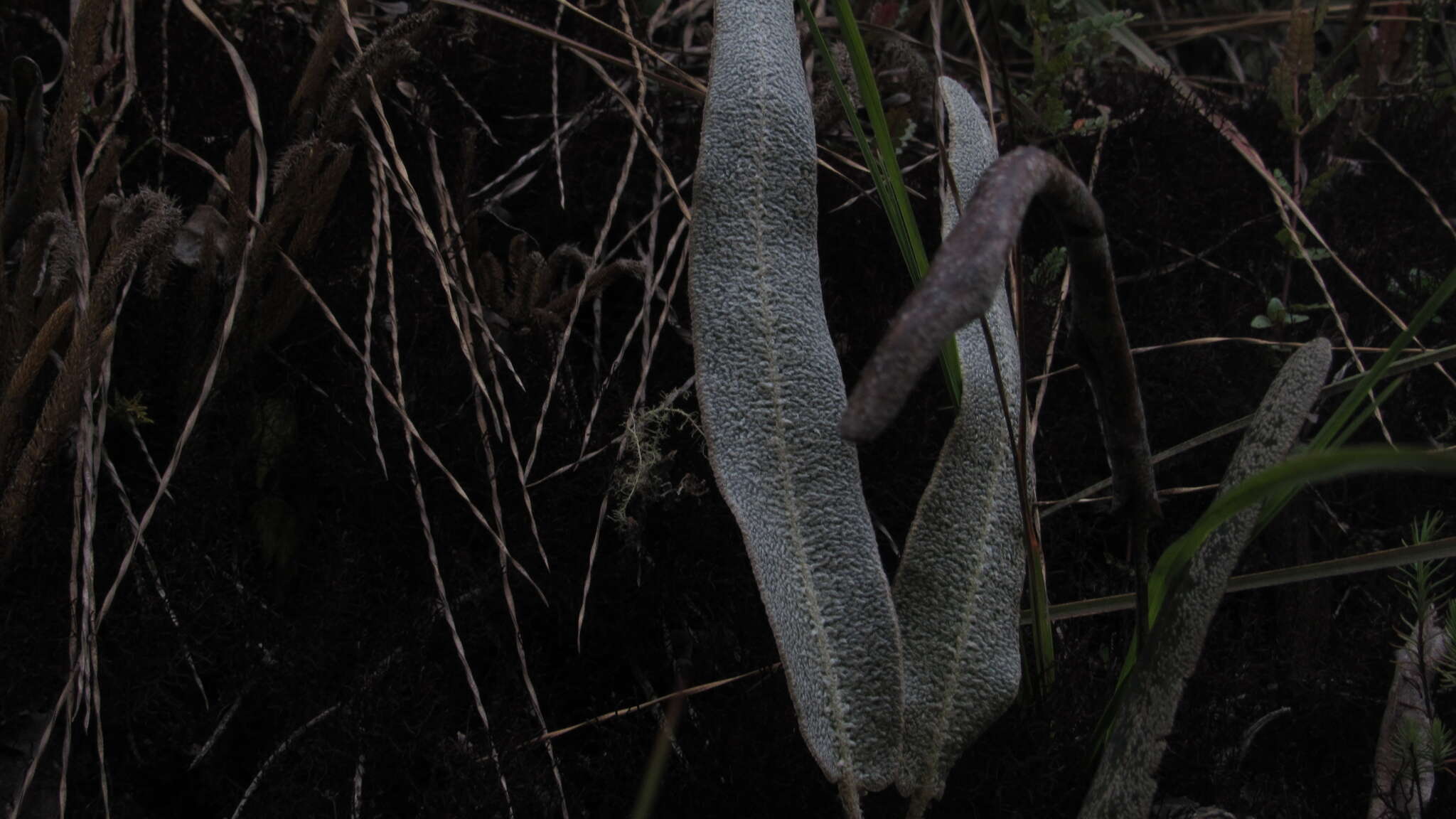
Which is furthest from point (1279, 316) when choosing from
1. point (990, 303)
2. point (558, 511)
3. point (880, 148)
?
point (990, 303)

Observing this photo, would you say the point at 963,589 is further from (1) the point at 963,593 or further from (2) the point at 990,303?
(2) the point at 990,303

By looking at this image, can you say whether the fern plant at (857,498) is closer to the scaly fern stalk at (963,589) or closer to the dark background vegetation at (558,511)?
the scaly fern stalk at (963,589)

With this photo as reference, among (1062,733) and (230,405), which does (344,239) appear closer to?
(230,405)

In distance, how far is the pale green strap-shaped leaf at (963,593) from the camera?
0.65 meters

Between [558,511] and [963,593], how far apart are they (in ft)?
1.38

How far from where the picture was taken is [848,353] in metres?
1.06

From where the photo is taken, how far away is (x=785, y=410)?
2.12 ft

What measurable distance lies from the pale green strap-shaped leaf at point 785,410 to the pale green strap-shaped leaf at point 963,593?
0.03 meters

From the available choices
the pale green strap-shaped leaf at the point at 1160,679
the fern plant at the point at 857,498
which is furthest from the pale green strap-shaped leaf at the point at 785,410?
the pale green strap-shaped leaf at the point at 1160,679

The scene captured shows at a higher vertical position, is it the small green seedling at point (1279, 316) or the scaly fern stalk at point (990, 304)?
the scaly fern stalk at point (990, 304)

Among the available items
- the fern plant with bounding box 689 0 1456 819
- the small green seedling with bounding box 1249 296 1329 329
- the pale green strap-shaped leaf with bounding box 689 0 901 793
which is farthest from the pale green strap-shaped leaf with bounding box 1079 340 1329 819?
the small green seedling with bounding box 1249 296 1329 329

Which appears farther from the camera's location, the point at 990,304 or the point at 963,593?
the point at 963,593

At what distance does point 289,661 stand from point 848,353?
59 centimetres

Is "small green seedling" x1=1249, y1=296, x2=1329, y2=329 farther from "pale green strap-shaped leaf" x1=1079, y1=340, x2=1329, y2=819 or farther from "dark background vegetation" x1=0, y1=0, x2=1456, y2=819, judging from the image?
"pale green strap-shaped leaf" x1=1079, y1=340, x2=1329, y2=819
